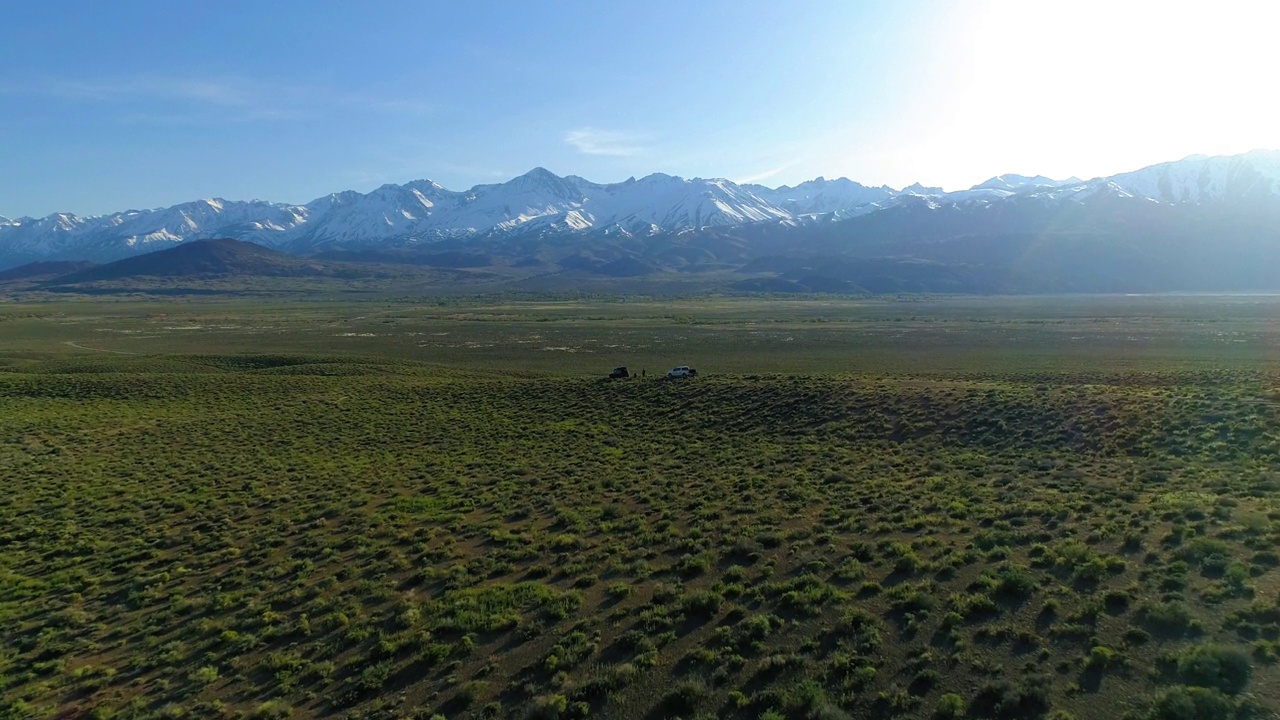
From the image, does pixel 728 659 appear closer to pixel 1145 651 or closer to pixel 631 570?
pixel 631 570

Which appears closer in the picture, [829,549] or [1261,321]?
[829,549]

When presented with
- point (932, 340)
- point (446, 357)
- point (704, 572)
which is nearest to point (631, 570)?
point (704, 572)

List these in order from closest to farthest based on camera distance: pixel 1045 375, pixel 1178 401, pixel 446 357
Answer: pixel 1178 401 < pixel 1045 375 < pixel 446 357

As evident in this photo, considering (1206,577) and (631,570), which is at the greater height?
(1206,577)

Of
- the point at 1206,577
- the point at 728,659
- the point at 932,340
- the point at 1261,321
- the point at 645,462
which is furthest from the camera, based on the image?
the point at 1261,321

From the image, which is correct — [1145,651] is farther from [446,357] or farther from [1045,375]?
[446,357]

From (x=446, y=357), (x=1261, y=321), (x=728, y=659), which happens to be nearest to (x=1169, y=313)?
(x=1261, y=321)
